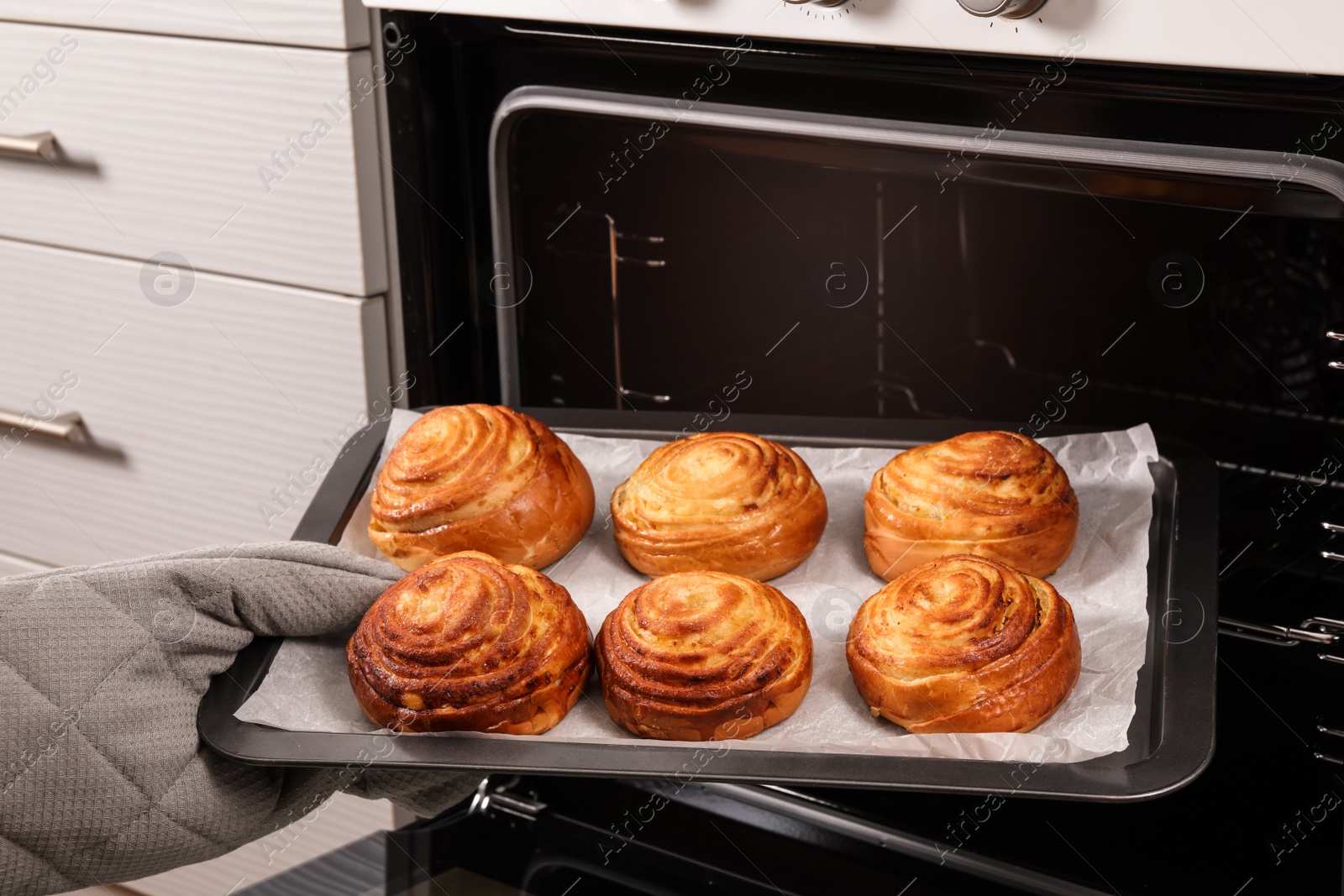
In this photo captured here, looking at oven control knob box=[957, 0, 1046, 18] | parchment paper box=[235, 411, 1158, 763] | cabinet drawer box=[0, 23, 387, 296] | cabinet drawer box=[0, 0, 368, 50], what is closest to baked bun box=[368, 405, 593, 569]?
parchment paper box=[235, 411, 1158, 763]

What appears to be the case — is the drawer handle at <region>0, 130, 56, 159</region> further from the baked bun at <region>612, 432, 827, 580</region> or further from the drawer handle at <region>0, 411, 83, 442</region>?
the baked bun at <region>612, 432, 827, 580</region>

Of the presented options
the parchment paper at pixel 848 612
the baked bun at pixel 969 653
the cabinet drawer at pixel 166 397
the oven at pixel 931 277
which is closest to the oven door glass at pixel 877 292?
the oven at pixel 931 277

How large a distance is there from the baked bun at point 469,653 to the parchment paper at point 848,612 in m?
0.02

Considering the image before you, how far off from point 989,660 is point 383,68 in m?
0.76

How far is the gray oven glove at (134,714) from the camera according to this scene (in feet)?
2.68

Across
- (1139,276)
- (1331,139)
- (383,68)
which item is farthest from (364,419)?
(1331,139)

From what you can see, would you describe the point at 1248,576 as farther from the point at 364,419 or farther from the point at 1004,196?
the point at 364,419

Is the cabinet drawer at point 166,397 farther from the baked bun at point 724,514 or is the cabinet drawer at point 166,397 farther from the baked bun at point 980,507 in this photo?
the baked bun at point 980,507

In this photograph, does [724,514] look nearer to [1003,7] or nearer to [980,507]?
[980,507]

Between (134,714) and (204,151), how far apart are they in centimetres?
65

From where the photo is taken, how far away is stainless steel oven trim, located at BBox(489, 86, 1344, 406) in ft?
2.75

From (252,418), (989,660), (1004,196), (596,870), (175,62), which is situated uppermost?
(175,62)

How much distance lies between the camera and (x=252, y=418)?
1.37 metres

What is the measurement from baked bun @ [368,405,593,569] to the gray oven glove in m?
0.12
